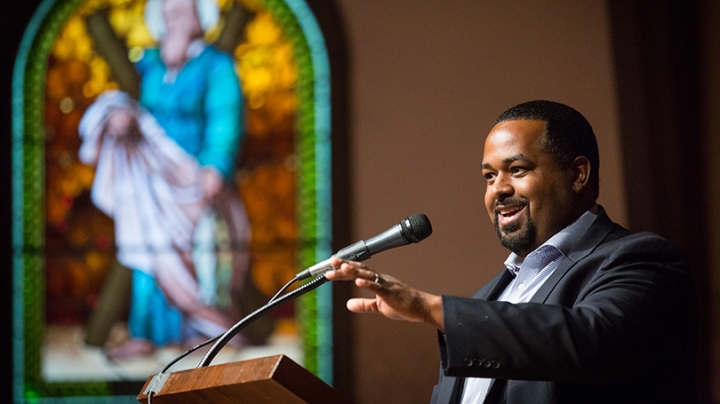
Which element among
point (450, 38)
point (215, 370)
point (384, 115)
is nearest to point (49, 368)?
point (384, 115)

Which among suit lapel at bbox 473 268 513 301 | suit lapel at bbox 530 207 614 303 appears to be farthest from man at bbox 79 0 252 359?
suit lapel at bbox 530 207 614 303

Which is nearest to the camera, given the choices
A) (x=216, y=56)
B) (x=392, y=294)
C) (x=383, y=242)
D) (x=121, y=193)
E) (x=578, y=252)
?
(x=392, y=294)

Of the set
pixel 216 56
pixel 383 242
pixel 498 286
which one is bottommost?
pixel 498 286

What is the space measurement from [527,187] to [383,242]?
0.52m

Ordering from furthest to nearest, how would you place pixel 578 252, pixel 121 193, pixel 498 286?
pixel 121 193
pixel 498 286
pixel 578 252

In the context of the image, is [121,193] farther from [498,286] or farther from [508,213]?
[508,213]

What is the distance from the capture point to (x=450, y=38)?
14.8 ft

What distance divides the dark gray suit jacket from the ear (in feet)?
0.44

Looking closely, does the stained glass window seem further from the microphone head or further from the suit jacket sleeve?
the suit jacket sleeve

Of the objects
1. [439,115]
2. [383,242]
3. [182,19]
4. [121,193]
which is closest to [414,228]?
[383,242]

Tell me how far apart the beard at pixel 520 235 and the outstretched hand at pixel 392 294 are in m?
0.67

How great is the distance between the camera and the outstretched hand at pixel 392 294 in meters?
1.51

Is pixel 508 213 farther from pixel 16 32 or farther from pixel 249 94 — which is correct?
pixel 16 32

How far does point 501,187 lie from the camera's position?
7.18ft
